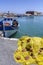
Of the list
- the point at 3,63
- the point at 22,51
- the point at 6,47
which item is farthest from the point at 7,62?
the point at 6,47

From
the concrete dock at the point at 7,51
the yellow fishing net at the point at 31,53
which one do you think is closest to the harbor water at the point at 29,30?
the concrete dock at the point at 7,51

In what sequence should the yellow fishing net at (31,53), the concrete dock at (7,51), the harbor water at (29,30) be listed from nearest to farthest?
the yellow fishing net at (31,53), the concrete dock at (7,51), the harbor water at (29,30)

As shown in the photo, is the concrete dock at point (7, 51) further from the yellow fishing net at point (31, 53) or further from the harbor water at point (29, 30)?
the harbor water at point (29, 30)

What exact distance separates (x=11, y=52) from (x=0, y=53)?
0.27 metres

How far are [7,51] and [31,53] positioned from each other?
116 centimetres

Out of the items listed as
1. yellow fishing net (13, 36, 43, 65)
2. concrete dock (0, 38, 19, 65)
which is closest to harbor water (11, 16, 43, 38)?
concrete dock (0, 38, 19, 65)

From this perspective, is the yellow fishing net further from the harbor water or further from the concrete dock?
the harbor water

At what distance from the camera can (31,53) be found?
3.56 metres

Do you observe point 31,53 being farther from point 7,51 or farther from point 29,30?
point 29,30

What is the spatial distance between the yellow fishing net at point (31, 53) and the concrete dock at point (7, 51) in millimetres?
287

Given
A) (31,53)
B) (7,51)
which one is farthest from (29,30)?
(31,53)

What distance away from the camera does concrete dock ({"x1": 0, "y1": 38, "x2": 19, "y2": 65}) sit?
3.87 m

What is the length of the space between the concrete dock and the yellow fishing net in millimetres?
287

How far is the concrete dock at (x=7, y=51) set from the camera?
12.7ft
